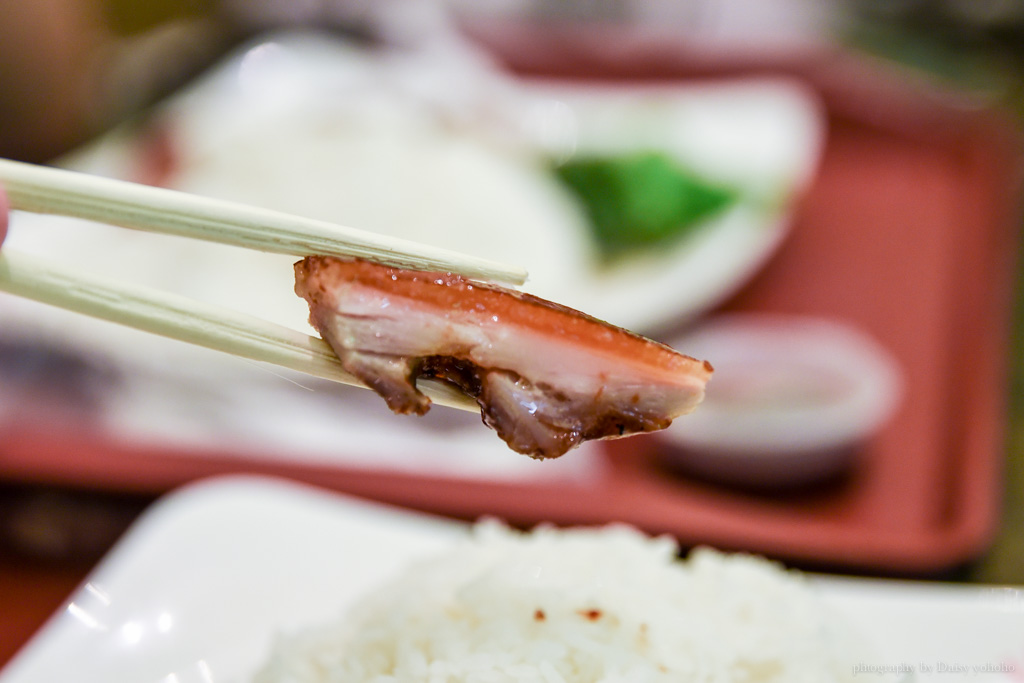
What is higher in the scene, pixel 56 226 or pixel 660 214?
pixel 660 214

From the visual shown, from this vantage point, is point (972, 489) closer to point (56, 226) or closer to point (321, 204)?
point (321, 204)

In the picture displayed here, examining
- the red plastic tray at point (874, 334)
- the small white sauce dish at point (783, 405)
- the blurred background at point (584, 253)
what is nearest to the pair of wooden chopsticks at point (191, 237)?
the blurred background at point (584, 253)

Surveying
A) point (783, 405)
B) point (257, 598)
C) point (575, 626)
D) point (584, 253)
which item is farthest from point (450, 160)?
point (575, 626)

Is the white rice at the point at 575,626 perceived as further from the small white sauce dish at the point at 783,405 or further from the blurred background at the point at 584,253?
the small white sauce dish at the point at 783,405

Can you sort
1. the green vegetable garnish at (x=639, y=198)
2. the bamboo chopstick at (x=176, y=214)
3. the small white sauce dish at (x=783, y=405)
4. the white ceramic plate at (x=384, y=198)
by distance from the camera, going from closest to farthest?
the bamboo chopstick at (x=176, y=214) → the small white sauce dish at (x=783, y=405) → the white ceramic plate at (x=384, y=198) → the green vegetable garnish at (x=639, y=198)

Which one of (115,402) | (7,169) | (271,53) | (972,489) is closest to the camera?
(7,169)

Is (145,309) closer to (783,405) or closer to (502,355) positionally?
(502,355)

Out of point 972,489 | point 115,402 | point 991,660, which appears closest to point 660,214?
point 972,489
